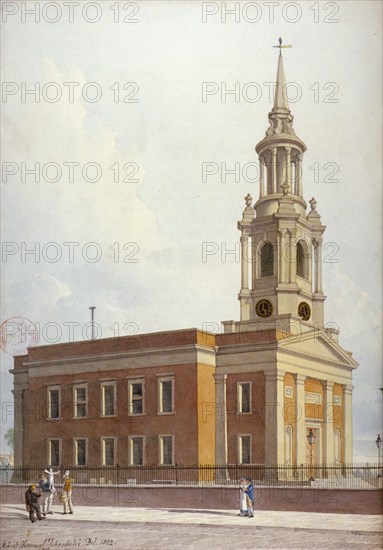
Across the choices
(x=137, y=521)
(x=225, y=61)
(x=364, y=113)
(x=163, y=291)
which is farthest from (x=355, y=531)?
(x=225, y=61)

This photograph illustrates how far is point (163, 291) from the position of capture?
17859 mm

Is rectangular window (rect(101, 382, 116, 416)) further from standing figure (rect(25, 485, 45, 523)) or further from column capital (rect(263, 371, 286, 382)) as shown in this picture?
column capital (rect(263, 371, 286, 382))

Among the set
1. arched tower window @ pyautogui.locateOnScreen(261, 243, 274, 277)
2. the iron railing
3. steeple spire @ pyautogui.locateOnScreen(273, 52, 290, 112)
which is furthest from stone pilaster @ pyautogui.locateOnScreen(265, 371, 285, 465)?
steeple spire @ pyautogui.locateOnScreen(273, 52, 290, 112)

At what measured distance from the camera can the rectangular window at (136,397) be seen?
19139 millimetres

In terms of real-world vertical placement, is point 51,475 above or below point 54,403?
below

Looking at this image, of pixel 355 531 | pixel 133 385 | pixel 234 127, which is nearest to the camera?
pixel 355 531

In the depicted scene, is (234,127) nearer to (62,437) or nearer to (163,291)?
(163,291)

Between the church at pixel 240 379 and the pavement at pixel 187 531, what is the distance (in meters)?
1.01

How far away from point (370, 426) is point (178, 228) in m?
4.10

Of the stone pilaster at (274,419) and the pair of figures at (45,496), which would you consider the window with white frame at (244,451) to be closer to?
the stone pilaster at (274,419)

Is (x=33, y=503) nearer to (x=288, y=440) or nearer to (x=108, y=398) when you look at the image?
(x=108, y=398)

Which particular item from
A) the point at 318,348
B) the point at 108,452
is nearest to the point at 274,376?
the point at 318,348

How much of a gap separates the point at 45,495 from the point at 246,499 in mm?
3049
